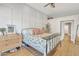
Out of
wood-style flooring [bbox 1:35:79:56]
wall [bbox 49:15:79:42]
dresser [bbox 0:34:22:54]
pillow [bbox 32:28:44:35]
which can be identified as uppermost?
wall [bbox 49:15:79:42]

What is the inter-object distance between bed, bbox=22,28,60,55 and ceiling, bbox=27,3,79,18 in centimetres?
31

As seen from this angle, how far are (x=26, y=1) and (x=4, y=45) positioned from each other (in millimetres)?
712

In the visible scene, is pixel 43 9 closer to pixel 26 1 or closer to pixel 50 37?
pixel 26 1

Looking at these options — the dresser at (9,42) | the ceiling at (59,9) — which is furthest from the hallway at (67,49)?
the dresser at (9,42)

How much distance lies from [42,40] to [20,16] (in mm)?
477

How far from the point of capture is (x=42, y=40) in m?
1.67

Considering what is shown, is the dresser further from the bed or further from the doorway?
the doorway

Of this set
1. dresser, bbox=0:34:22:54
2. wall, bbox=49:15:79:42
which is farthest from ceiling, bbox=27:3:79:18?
dresser, bbox=0:34:22:54

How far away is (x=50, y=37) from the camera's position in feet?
5.54

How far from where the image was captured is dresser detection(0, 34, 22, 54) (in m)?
1.62

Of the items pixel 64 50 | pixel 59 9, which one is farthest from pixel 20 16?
pixel 64 50

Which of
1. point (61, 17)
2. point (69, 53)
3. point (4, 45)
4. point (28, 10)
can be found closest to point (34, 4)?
point (28, 10)

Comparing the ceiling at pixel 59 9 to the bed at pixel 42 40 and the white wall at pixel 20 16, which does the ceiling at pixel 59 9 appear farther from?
the bed at pixel 42 40

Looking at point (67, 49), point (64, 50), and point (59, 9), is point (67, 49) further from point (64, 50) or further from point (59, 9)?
point (59, 9)
